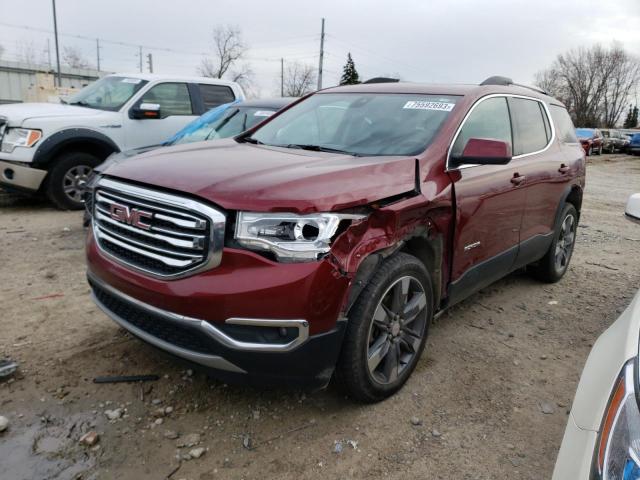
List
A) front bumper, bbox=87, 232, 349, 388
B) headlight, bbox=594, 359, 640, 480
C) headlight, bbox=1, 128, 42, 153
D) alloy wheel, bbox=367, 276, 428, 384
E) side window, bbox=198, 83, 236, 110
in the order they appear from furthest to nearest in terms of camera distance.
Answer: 1. side window, bbox=198, 83, 236, 110
2. headlight, bbox=1, 128, 42, 153
3. alloy wheel, bbox=367, 276, 428, 384
4. front bumper, bbox=87, 232, 349, 388
5. headlight, bbox=594, 359, 640, 480

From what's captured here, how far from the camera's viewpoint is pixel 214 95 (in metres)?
8.69

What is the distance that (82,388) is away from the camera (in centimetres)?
288

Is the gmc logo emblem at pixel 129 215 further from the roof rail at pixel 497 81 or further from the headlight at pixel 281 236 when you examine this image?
the roof rail at pixel 497 81

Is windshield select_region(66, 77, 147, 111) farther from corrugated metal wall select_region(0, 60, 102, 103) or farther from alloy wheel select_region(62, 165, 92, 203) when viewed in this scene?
corrugated metal wall select_region(0, 60, 102, 103)

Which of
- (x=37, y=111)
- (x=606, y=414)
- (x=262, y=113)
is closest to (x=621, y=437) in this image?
(x=606, y=414)

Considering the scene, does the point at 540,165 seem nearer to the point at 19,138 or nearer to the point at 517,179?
the point at 517,179

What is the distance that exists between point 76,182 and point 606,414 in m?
7.28

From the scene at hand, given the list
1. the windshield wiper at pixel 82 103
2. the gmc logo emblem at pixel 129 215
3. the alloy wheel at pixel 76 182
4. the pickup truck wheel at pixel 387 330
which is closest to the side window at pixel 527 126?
the pickup truck wheel at pixel 387 330

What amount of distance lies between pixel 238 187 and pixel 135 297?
0.75m

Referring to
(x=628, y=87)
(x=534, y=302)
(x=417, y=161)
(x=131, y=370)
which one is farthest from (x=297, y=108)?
(x=628, y=87)

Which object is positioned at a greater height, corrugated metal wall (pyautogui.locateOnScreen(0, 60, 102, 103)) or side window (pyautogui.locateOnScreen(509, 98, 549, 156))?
corrugated metal wall (pyautogui.locateOnScreen(0, 60, 102, 103))

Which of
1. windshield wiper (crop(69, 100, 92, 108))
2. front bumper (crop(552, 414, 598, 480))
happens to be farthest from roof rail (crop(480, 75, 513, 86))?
windshield wiper (crop(69, 100, 92, 108))

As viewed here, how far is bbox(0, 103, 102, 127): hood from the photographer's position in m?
6.79

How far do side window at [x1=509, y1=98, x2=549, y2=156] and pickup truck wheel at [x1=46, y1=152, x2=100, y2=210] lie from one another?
18.3 ft
